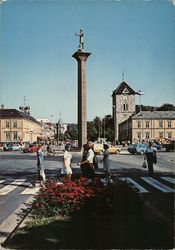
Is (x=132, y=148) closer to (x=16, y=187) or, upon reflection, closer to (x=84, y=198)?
(x=16, y=187)

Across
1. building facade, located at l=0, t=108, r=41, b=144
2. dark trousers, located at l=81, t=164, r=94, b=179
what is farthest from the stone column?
dark trousers, located at l=81, t=164, r=94, b=179

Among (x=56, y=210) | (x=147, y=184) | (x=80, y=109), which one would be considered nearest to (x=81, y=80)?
(x=80, y=109)

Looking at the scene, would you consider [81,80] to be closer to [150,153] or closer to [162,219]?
[150,153]

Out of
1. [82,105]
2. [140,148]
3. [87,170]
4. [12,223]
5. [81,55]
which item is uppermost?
[81,55]

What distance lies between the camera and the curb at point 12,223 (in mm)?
5574

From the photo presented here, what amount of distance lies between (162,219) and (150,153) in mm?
6994

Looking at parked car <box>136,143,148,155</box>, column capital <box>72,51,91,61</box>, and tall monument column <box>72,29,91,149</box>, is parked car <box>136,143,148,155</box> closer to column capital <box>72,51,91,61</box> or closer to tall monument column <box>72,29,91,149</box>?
tall monument column <box>72,29,91,149</box>

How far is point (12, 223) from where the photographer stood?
6402mm

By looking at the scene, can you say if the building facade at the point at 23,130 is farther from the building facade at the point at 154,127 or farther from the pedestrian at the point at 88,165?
the building facade at the point at 154,127

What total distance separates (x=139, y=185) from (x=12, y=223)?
613 centimetres

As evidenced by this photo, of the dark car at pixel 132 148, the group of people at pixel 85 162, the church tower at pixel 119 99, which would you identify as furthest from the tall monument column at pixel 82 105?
the group of people at pixel 85 162

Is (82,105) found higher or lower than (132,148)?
higher

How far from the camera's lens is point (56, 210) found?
21.5 ft

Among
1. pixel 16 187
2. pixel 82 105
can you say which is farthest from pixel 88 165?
pixel 82 105
